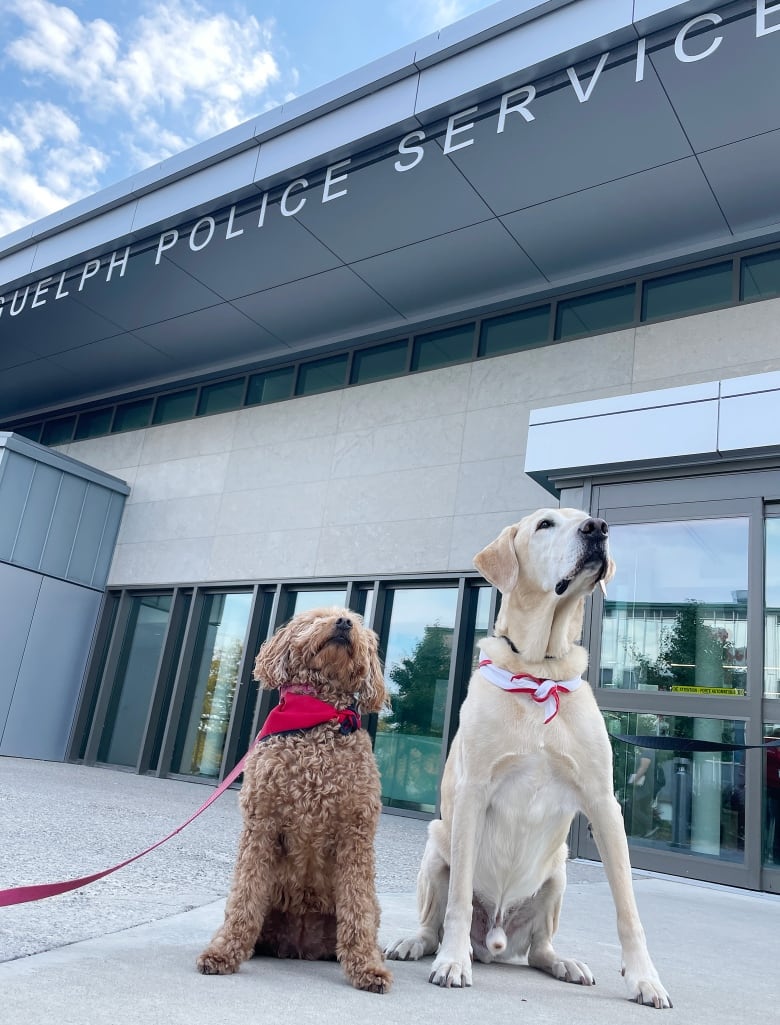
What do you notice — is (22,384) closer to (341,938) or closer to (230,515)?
(230,515)

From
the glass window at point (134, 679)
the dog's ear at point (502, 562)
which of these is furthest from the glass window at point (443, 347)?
the dog's ear at point (502, 562)

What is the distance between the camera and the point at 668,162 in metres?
7.68

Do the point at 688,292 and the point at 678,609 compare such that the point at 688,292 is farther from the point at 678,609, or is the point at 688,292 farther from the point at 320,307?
the point at 320,307

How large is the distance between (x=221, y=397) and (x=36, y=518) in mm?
3398

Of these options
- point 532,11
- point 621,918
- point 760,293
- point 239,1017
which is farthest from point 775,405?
point 239,1017

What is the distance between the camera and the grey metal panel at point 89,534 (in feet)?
40.7

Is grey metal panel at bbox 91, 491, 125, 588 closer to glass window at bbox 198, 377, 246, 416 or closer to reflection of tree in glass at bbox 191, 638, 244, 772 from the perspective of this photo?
glass window at bbox 198, 377, 246, 416

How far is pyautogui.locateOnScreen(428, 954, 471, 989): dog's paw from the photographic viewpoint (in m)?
2.31

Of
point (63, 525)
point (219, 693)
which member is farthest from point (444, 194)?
point (63, 525)

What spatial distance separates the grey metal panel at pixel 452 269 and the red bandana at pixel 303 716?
7479 millimetres

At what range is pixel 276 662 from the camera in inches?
104

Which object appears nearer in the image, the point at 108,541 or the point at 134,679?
the point at 134,679

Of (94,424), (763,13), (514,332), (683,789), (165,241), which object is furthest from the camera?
(94,424)

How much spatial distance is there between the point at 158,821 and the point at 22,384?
11.1 metres
